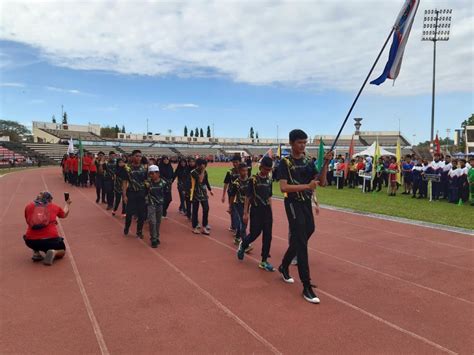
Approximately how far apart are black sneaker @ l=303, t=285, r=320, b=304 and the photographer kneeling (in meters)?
4.00

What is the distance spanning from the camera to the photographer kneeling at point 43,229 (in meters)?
5.80

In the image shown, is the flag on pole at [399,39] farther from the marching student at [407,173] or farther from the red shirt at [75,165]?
the red shirt at [75,165]

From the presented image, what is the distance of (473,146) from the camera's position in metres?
67.3

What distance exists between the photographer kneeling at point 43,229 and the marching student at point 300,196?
12.7 ft

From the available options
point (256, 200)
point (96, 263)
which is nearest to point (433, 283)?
point (256, 200)

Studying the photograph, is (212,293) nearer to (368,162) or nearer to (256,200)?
(256,200)

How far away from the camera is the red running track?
350 centimetres

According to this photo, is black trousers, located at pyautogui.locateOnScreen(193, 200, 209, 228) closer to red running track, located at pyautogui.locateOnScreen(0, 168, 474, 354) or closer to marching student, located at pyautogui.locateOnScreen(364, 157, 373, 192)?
red running track, located at pyautogui.locateOnScreen(0, 168, 474, 354)

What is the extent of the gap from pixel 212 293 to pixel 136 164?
4074 mm

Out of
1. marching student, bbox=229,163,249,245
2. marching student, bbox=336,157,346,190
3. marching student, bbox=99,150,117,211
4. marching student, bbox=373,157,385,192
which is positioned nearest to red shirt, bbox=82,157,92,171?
marching student, bbox=99,150,117,211

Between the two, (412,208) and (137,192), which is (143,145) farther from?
(137,192)

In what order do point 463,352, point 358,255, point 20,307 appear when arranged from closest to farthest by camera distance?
point 463,352 < point 20,307 < point 358,255

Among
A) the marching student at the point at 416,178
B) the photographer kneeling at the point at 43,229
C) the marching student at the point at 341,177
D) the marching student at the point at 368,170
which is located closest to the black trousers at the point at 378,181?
the marching student at the point at 368,170

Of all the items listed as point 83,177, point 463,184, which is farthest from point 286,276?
point 83,177
